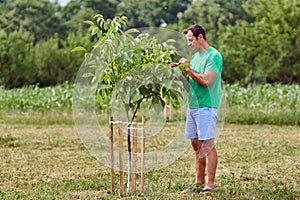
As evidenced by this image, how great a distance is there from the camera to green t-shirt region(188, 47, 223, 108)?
5.99 metres

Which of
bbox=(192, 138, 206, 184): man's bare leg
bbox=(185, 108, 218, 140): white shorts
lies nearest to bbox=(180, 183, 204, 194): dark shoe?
bbox=(192, 138, 206, 184): man's bare leg

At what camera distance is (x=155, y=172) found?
8211 mm

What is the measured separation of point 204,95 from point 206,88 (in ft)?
0.26

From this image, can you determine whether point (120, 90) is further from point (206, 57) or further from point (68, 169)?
point (68, 169)

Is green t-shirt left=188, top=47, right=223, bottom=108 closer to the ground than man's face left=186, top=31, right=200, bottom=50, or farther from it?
closer to the ground

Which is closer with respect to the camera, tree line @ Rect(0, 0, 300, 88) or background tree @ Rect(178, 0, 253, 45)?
tree line @ Rect(0, 0, 300, 88)

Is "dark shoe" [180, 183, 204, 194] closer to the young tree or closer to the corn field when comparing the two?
the young tree

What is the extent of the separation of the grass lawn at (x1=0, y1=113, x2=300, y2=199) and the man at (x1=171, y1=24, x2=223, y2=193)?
491mm

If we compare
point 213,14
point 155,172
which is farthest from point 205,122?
point 213,14

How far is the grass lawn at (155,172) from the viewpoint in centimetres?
644

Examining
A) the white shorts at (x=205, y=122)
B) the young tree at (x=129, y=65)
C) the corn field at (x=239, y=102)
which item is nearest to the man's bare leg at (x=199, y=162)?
the white shorts at (x=205, y=122)

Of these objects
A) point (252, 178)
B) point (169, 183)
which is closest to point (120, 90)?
point (169, 183)

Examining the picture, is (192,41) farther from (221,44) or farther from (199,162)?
(221,44)

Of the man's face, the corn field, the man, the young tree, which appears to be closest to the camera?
the young tree
